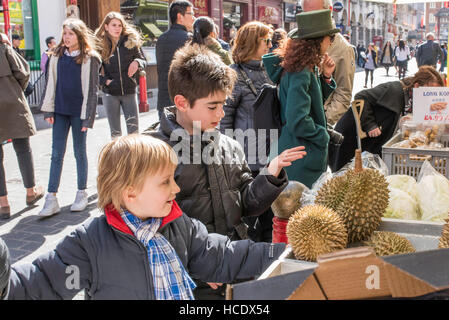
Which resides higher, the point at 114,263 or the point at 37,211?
the point at 114,263

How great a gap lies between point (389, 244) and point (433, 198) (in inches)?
27.8

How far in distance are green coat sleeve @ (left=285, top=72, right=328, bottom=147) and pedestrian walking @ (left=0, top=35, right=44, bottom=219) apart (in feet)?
A: 10.2

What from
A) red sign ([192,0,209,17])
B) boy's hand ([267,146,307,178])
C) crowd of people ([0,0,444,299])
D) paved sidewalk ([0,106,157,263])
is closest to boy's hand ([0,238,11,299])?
crowd of people ([0,0,444,299])

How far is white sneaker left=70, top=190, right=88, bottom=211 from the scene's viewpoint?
541 cm

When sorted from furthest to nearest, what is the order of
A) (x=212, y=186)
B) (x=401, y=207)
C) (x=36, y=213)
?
(x=36, y=213) → (x=212, y=186) → (x=401, y=207)

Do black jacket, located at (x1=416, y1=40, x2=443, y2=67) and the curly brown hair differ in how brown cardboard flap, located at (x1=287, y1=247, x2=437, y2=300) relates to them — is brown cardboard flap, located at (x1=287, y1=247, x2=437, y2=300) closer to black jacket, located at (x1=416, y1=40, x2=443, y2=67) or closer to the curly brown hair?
the curly brown hair

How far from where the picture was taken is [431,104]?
356cm

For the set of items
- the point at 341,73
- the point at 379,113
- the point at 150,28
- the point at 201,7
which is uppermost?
the point at 201,7

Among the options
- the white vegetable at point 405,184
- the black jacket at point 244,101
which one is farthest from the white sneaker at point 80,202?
the white vegetable at point 405,184

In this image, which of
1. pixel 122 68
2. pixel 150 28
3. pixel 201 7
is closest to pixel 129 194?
pixel 122 68

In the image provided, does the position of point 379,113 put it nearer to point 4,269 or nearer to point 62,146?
point 62,146

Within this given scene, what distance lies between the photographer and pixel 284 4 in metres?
30.7

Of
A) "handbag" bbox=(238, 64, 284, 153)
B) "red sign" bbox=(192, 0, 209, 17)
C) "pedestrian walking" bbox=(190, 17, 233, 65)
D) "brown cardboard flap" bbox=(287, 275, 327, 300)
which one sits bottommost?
"brown cardboard flap" bbox=(287, 275, 327, 300)
